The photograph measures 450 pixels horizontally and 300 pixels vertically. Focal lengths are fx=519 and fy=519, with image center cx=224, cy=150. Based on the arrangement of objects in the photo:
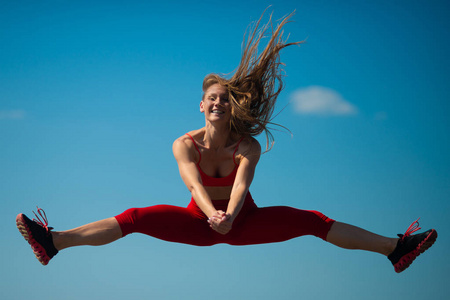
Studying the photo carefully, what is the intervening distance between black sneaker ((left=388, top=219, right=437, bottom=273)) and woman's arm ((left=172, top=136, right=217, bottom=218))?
246cm

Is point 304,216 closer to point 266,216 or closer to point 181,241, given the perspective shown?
point 266,216

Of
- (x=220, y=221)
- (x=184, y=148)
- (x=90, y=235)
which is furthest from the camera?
(x=184, y=148)

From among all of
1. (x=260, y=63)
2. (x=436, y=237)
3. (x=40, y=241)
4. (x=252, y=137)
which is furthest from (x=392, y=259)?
(x=40, y=241)

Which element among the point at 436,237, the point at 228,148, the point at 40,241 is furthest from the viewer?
the point at 228,148

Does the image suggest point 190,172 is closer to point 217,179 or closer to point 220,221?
point 217,179

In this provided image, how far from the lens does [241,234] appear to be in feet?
21.4

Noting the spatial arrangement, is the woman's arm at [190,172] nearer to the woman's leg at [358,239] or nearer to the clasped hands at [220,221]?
the clasped hands at [220,221]

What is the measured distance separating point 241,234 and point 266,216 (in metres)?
0.39

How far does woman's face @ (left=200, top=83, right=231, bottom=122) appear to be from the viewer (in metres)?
6.97

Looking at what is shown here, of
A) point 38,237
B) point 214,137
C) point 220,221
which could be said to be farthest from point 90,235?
point 214,137

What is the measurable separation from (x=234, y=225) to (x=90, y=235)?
1768 mm

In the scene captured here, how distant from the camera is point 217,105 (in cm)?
696

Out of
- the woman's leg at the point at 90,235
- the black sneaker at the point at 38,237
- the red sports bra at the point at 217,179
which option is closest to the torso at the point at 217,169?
the red sports bra at the point at 217,179

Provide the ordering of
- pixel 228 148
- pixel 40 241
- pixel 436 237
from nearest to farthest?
pixel 40 241
pixel 436 237
pixel 228 148
